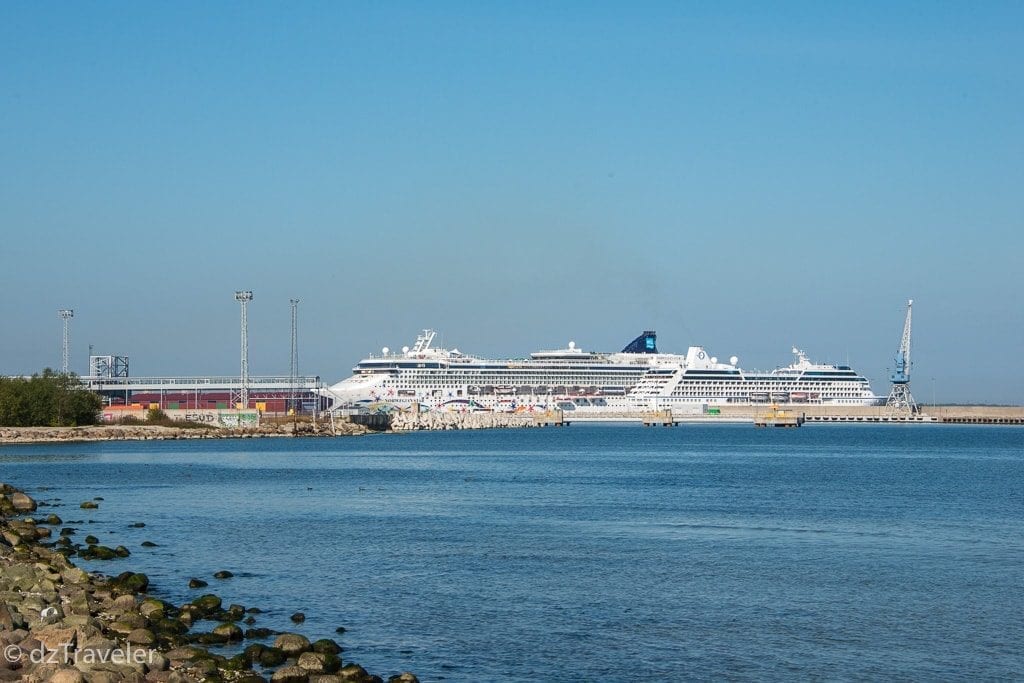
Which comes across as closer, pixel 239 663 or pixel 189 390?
pixel 239 663

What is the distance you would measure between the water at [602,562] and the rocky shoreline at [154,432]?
17.4m

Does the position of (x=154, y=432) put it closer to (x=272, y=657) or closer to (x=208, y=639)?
(x=208, y=639)

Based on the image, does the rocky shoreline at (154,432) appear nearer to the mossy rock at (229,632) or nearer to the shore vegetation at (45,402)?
the shore vegetation at (45,402)

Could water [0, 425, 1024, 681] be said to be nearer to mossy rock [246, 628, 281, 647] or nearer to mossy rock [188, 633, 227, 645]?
mossy rock [246, 628, 281, 647]

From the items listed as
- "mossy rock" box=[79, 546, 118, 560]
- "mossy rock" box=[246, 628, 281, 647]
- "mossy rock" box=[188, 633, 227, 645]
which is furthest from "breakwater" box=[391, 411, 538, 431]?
"mossy rock" box=[188, 633, 227, 645]

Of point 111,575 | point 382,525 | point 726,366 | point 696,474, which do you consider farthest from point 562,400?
point 111,575

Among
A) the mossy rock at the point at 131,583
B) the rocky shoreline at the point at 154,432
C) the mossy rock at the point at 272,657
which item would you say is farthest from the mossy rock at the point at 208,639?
the rocky shoreline at the point at 154,432

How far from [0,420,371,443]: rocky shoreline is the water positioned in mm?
17421

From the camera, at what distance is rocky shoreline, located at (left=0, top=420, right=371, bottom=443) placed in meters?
55.7

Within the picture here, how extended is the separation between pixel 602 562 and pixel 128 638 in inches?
332

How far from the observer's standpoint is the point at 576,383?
347 feet

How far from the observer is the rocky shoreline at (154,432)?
55719 mm

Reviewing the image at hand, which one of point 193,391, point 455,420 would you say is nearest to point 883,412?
point 455,420

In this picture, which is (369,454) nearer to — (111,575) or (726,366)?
(111,575)
